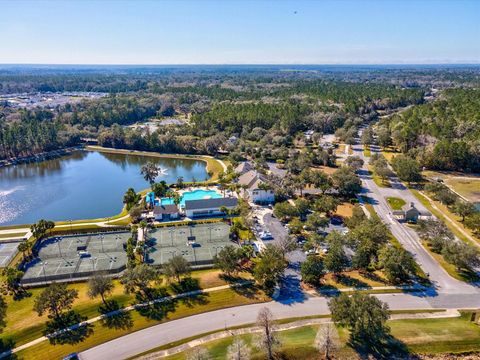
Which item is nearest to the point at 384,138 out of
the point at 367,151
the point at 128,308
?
the point at 367,151

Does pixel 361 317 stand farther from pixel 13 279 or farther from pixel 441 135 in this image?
pixel 441 135

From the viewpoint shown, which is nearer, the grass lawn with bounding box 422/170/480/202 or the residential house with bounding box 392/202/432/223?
the residential house with bounding box 392/202/432/223

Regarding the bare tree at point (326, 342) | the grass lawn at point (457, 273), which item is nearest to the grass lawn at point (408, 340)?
the bare tree at point (326, 342)

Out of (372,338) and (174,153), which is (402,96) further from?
(372,338)

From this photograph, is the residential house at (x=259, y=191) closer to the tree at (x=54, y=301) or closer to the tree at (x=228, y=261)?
the tree at (x=228, y=261)

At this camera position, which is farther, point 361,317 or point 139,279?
point 139,279

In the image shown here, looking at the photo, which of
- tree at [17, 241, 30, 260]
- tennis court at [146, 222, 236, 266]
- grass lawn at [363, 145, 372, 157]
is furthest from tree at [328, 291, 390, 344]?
grass lawn at [363, 145, 372, 157]

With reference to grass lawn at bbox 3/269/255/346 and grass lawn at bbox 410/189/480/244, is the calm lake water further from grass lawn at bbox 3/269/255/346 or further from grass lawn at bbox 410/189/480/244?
grass lawn at bbox 410/189/480/244
